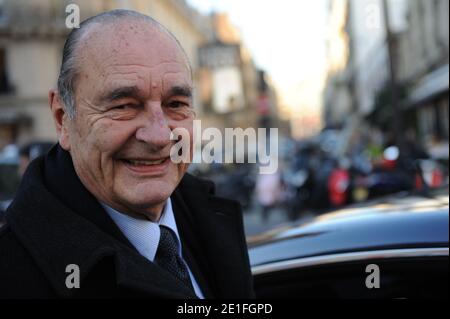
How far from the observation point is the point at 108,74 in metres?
1.44

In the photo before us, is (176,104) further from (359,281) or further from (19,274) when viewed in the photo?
(359,281)

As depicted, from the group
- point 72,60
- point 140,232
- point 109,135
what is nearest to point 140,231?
point 140,232

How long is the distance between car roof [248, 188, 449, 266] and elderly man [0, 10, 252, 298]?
0.55 meters

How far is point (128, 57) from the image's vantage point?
4.77ft

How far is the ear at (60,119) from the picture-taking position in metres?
1.56

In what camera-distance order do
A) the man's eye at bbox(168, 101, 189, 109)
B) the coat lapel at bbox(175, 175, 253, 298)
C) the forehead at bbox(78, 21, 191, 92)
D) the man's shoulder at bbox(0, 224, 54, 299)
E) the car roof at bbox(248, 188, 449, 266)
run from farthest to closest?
1. the car roof at bbox(248, 188, 449, 266)
2. the coat lapel at bbox(175, 175, 253, 298)
3. the man's eye at bbox(168, 101, 189, 109)
4. the forehead at bbox(78, 21, 191, 92)
5. the man's shoulder at bbox(0, 224, 54, 299)

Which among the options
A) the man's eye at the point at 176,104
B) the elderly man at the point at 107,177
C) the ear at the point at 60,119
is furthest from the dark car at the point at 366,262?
the ear at the point at 60,119

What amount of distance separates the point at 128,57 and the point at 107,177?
324 mm

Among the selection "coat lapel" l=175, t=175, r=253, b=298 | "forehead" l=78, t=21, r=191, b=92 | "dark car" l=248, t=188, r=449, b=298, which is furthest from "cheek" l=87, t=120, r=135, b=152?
"dark car" l=248, t=188, r=449, b=298

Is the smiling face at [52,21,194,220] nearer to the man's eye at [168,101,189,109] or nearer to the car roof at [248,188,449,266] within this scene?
the man's eye at [168,101,189,109]

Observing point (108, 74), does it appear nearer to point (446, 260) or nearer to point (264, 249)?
point (264, 249)

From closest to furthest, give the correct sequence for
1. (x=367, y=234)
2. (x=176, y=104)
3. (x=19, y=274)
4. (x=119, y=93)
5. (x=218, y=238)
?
(x=19, y=274), (x=119, y=93), (x=176, y=104), (x=218, y=238), (x=367, y=234)

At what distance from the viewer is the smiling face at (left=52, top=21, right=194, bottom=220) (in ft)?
4.75

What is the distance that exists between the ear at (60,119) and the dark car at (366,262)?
85 cm
